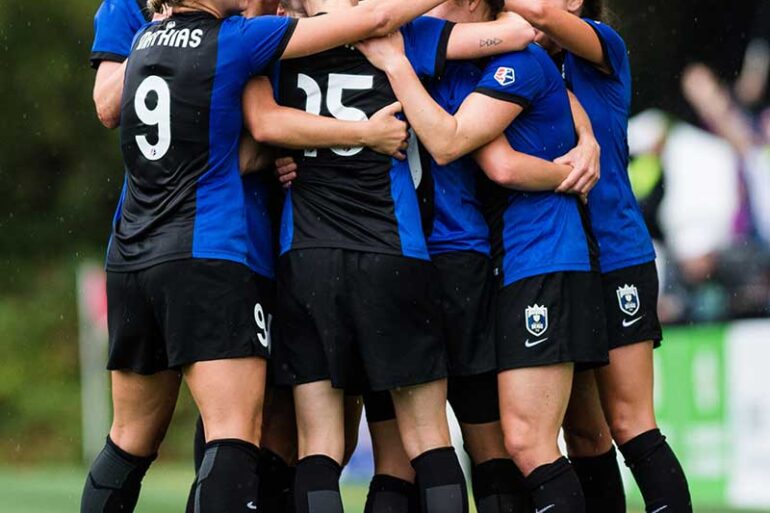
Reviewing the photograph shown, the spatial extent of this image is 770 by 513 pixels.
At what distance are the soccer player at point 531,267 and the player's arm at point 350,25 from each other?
7 cm

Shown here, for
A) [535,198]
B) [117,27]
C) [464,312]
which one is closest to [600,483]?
[464,312]

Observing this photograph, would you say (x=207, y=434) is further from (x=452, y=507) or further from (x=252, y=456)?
(x=452, y=507)

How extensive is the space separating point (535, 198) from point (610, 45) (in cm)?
64

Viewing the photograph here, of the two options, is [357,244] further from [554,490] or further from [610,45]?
[610,45]

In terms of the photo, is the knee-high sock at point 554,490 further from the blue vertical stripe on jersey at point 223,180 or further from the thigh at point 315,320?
the blue vertical stripe on jersey at point 223,180

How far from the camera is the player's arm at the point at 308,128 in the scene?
4.72 m

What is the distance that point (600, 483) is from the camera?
5402 mm

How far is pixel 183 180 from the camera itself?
470 centimetres

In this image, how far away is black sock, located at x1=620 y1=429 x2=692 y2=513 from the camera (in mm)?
5156

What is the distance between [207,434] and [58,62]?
56.1ft

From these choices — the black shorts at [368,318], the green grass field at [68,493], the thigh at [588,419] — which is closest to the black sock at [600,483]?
the thigh at [588,419]

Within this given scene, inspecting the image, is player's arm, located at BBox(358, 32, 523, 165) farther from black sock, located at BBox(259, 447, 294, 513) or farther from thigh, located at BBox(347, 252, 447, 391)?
black sock, located at BBox(259, 447, 294, 513)

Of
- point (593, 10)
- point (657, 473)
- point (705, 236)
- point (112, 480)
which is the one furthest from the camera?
point (705, 236)

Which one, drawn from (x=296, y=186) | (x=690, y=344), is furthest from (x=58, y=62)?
(x=296, y=186)
